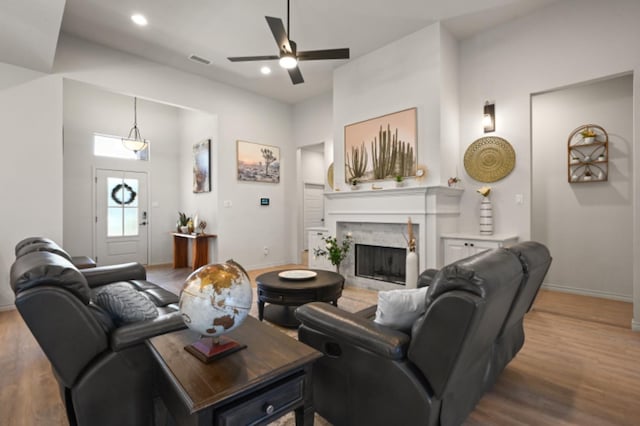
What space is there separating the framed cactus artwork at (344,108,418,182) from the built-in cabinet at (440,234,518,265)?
106cm

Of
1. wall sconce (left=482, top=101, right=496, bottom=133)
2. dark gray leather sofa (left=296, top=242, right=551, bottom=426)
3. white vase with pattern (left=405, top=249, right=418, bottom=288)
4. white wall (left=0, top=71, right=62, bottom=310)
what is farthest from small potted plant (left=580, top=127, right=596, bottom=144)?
white wall (left=0, top=71, right=62, bottom=310)

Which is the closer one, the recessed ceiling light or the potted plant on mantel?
the recessed ceiling light

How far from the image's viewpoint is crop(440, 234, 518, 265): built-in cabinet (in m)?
3.72

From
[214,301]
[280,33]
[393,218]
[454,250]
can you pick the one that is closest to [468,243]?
[454,250]

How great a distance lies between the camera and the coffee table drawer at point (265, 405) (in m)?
1.11

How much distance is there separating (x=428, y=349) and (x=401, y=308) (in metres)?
0.27

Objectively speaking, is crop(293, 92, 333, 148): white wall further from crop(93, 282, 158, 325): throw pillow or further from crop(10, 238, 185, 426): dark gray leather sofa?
crop(10, 238, 185, 426): dark gray leather sofa

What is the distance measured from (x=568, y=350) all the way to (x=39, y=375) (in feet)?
14.1

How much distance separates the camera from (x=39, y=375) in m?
2.36

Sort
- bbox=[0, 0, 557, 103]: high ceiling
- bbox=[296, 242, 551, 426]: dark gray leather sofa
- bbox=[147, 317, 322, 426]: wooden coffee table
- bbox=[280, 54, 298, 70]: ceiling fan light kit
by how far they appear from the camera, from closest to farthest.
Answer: bbox=[147, 317, 322, 426]: wooden coffee table → bbox=[296, 242, 551, 426]: dark gray leather sofa → bbox=[280, 54, 298, 70]: ceiling fan light kit → bbox=[0, 0, 557, 103]: high ceiling

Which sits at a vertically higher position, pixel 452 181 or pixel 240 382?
pixel 452 181

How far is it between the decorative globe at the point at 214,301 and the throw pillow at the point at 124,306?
716 millimetres

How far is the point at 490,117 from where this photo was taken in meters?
4.21

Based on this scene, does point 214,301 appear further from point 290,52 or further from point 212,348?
point 290,52
